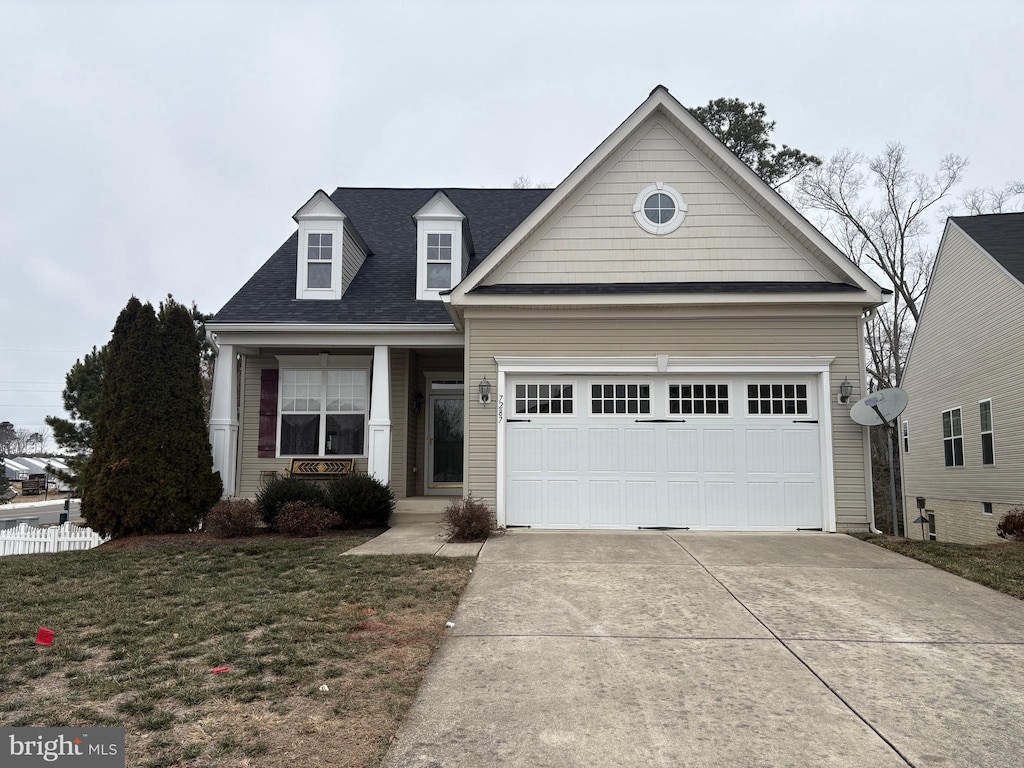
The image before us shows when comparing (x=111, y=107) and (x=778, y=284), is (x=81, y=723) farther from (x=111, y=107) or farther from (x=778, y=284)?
(x=111, y=107)

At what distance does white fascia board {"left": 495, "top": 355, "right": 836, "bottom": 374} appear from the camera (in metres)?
9.92

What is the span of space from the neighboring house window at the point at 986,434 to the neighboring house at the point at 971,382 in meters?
0.03

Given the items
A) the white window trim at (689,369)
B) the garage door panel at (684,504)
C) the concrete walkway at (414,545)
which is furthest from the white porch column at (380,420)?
the garage door panel at (684,504)

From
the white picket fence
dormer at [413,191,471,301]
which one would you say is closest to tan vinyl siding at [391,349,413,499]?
dormer at [413,191,471,301]

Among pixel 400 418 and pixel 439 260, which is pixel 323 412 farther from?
pixel 439 260

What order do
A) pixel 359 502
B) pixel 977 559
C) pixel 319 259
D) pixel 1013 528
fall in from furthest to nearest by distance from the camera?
pixel 319 259 < pixel 1013 528 < pixel 359 502 < pixel 977 559

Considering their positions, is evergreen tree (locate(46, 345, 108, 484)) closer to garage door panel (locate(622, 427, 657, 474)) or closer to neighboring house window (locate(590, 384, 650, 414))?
neighboring house window (locate(590, 384, 650, 414))

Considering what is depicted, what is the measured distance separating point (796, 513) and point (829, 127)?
26074 millimetres

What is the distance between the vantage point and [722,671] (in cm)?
413

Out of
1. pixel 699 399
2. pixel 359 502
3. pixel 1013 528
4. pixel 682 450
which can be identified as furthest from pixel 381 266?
pixel 1013 528

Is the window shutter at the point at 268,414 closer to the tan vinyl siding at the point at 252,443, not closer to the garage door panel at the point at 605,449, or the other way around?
the tan vinyl siding at the point at 252,443

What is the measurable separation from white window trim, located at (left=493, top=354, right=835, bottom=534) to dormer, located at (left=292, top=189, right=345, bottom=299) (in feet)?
15.8

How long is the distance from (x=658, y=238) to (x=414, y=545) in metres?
→ 6.12

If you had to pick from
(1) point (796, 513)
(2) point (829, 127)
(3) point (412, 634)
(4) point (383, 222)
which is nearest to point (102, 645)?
(3) point (412, 634)
